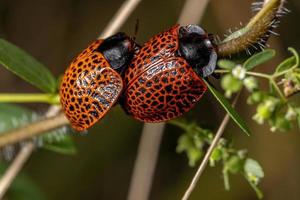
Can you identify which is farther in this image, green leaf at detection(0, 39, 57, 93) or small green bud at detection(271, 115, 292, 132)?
green leaf at detection(0, 39, 57, 93)

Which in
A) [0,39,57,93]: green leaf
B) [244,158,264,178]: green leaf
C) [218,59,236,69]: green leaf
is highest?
[0,39,57,93]: green leaf

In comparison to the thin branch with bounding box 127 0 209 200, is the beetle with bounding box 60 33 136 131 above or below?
Answer: above

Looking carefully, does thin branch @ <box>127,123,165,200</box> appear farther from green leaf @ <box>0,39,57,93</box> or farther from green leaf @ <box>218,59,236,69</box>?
green leaf @ <box>218,59,236,69</box>

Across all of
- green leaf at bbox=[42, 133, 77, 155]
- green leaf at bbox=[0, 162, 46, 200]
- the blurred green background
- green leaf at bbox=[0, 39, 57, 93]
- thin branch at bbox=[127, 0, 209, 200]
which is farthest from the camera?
the blurred green background

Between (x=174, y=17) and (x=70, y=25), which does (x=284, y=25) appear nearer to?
(x=174, y=17)

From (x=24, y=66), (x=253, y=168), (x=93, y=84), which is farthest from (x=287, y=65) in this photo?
(x=24, y=66)

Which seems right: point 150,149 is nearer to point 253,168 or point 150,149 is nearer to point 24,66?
point 24,66

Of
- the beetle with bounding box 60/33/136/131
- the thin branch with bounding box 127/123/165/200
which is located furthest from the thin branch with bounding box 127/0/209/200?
the beetle with bounding box 60/33/136/131
